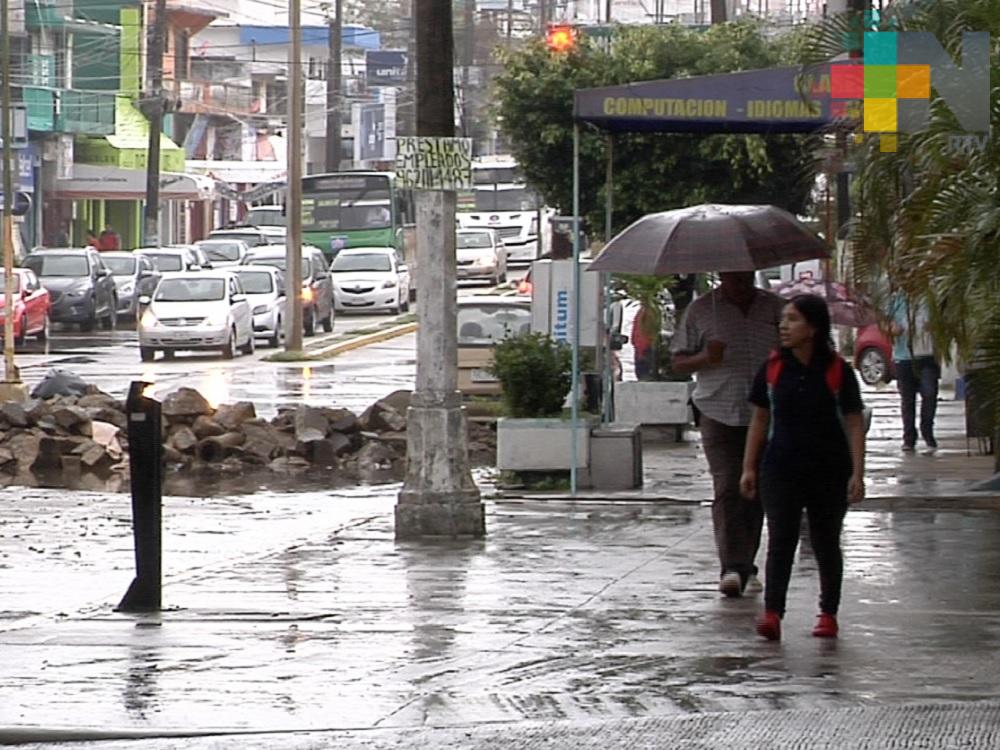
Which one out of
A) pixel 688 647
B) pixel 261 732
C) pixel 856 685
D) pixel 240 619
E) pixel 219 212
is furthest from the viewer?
pixel 219 212

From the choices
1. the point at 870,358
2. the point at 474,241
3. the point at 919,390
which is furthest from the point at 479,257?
the point at 919,390

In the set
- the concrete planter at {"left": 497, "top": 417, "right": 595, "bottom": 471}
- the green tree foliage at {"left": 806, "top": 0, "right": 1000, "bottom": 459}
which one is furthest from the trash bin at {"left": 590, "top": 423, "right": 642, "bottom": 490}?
the green tree foliage at {"left": 806, "top": 0, "right": 1000, "bottom": 459}

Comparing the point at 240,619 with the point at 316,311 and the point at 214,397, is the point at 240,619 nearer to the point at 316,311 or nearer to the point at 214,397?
the point at 214,397

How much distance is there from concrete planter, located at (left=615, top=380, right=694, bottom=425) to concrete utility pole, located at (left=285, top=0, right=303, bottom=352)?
18.9m

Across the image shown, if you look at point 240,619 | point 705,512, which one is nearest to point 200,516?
point 705,512

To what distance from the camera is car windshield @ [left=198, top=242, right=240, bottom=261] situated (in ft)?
191

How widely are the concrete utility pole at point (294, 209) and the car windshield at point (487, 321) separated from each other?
44.9ft

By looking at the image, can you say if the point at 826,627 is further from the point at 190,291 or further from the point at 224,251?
the point at 224,251

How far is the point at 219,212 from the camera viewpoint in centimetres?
9238

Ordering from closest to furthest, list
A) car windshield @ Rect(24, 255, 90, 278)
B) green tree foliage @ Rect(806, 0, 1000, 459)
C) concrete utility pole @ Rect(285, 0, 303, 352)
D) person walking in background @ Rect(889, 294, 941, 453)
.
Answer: green tree foliage @ Rect(806, 0, 1000, 459), person walking in background @ Rect(889, 294, 941, 453), concrete utility pole @ Rect(285, 0, 303, 352), car windshield @ Rect(24, 255, 90, 278)

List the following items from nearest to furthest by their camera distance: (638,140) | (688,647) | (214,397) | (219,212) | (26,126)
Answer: (688,647)
(638,140)
(214,397)
(26,126)
(219,212)

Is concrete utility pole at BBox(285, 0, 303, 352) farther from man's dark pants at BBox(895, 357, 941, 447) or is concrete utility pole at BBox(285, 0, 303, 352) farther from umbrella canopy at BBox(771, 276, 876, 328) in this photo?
man's dark pants at BBox(895, 357, 941, 447)

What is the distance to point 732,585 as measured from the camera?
38.0 ft

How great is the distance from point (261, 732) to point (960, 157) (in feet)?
21.7
